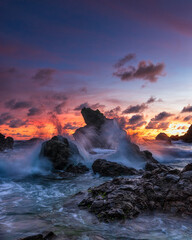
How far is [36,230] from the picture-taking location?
5.25m

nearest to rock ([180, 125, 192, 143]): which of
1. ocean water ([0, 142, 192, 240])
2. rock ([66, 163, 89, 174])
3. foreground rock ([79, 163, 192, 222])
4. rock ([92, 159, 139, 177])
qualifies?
rock ([92, 159, 139, 177])

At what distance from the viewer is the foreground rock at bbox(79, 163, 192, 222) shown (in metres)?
6.27

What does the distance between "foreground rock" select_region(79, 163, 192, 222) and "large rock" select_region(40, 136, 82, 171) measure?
34.7ft

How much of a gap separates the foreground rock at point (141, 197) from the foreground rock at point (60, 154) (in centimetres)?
973

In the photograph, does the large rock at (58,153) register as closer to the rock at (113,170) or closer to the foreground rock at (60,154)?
the foreground rock at (60,154)

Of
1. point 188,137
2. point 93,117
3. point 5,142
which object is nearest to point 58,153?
point 93,117

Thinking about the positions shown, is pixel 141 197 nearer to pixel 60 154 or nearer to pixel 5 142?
pixel 60 154

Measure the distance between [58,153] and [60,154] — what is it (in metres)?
0.27

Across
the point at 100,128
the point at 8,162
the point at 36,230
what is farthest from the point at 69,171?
the point at 100,128

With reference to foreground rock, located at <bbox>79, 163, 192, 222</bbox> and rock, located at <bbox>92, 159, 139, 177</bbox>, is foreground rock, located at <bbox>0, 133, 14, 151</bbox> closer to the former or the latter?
rock, located at <bbox>92, 159, 139, 177</bbox>

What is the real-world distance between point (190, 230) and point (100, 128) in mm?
43110

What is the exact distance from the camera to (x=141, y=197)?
7.20 meters

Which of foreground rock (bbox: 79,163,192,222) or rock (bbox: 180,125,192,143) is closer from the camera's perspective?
foreground rock (bbox: 79,163,192,222)

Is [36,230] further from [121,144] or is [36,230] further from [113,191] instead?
[121,144]
